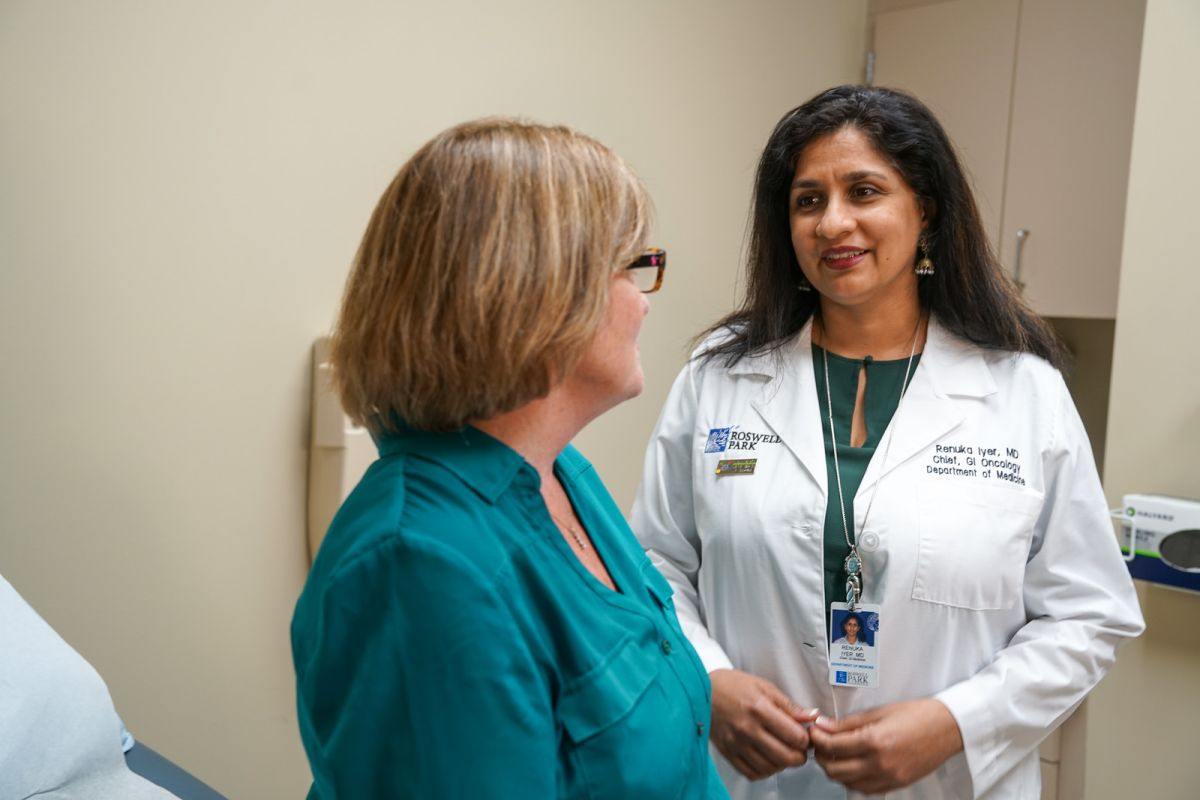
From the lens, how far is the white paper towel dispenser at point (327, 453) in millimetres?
1908

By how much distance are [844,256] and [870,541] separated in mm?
415

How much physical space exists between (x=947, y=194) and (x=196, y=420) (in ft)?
4.32

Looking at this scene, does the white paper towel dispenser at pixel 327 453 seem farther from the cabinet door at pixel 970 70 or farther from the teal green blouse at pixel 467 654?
the cabinet door at pixel 970 70

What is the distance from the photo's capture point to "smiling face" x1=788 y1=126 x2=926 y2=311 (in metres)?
1.46

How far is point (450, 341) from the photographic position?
820 mm

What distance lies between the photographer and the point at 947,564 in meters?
1.38

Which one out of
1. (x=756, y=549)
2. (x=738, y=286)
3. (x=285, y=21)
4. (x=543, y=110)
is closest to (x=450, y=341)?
(x=756, y=549)

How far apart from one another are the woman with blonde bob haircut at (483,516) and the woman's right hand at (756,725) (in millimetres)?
441

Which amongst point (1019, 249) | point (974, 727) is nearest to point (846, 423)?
point (974, 727)

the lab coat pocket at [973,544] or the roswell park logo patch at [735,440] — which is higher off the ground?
the roswell park logo patch at [735,440]

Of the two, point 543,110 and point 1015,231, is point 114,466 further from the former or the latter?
point 1015,231

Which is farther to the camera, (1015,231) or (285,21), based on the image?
(1015,231)

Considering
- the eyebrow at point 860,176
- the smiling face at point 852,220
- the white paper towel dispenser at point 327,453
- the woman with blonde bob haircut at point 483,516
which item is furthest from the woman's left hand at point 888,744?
the white paper towel dispenser at point 327,453

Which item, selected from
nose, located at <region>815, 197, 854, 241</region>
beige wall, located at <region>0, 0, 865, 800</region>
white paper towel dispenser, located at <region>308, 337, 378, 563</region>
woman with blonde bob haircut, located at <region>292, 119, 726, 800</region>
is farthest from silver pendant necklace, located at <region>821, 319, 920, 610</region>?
beige wall, located at <region>0, 0, 865, 800</region>
